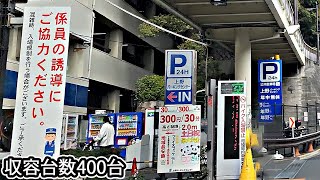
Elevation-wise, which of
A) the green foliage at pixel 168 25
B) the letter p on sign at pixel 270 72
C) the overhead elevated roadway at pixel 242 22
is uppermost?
the green foliage at pixel 168 25

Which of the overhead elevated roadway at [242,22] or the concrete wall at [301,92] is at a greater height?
the overhead elevated roadway at [242,22]

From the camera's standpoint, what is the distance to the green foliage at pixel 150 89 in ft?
72.8

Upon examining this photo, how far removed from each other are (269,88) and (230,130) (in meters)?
9.95

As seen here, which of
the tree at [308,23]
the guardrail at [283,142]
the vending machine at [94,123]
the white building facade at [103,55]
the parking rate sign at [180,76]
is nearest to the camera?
the parking rate sign at [180,76]

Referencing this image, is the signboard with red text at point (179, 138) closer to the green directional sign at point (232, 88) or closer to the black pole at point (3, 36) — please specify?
the green directional sign at point (232, 88)

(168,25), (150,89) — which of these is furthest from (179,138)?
(168,25)

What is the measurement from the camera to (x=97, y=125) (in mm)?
17125

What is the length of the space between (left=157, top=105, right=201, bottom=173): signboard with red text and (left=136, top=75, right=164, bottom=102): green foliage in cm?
1222

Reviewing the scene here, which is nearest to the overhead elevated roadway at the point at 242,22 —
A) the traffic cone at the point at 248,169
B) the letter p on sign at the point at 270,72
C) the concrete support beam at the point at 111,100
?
A: the letter p on sign at the point at 270,72

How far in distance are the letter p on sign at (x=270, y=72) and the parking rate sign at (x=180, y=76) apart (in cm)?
901

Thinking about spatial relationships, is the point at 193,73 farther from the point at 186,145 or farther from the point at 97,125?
the point at 97,125

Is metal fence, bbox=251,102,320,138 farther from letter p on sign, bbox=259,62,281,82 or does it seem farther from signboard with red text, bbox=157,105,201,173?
signboard with red text, bbox=157,105,201,173

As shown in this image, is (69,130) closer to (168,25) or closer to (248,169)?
(248,169)

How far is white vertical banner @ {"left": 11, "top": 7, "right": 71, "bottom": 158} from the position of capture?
6.16 metres
